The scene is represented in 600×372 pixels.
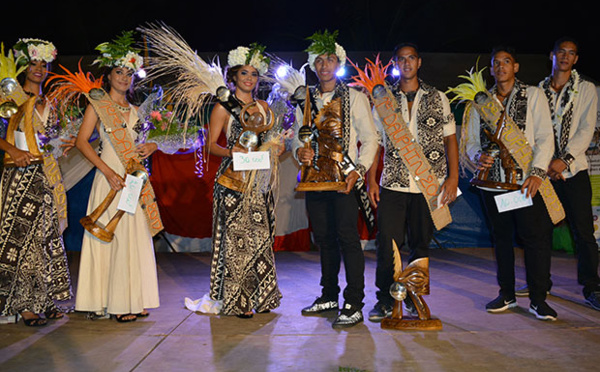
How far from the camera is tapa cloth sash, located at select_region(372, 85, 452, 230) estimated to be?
402 centimetres

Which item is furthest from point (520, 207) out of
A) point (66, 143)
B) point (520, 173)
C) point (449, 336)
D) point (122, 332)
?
point (66, 143)

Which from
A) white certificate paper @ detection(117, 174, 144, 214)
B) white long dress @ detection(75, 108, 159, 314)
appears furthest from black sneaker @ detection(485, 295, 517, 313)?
white certificate paper @ detection(117, 174, 144, 214)

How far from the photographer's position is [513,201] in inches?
161

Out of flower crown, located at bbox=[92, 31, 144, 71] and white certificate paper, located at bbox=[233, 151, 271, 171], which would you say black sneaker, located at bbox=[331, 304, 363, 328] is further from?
flower crown, located at bbox=[92, 31, 144, 71]

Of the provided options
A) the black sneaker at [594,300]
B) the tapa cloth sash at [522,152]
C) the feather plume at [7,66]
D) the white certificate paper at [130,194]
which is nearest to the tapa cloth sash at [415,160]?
the tapa cloth sash at [522,152]

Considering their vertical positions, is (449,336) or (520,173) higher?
(520,173)

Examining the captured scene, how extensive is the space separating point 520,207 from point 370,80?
4.41ft

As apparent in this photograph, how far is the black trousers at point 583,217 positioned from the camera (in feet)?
14.8

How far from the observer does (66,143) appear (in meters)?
4.48

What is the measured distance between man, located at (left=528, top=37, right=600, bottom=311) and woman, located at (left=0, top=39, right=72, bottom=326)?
11.9 feet

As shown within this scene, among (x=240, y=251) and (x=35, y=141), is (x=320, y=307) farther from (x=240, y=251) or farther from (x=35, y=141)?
(x=35, y=141)

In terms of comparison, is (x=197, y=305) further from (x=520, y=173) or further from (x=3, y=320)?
(x=520, y=173)

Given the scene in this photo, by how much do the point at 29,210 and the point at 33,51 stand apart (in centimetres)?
110

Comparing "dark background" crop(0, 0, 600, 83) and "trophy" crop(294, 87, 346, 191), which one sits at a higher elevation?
"dark background" crop(0, 0, 600, 83)
